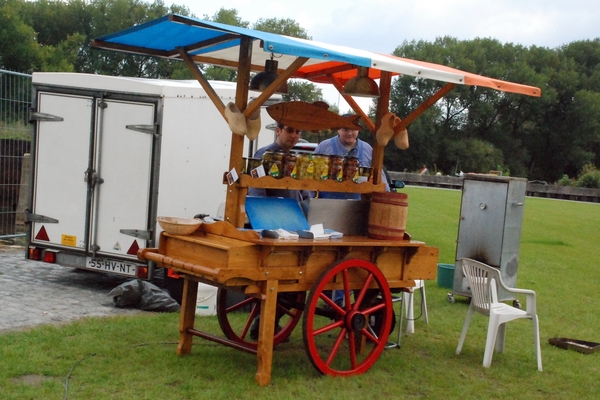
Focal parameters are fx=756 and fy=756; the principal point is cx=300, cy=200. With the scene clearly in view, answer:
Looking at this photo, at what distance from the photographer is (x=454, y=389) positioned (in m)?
5.88

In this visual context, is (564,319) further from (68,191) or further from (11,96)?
(11,96)

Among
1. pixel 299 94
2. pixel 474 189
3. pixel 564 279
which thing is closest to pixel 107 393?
pixel 474 189

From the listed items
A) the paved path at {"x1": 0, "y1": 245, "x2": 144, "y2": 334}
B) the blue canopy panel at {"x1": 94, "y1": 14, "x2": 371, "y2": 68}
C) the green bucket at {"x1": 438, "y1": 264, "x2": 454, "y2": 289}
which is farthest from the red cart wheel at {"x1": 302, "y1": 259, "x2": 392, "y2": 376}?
the green bucket at {"x1": 438, "y1": 264, "x2": 454, "y2": 289}

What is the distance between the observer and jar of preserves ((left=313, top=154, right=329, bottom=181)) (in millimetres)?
→ 6051

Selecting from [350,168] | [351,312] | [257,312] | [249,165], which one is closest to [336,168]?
[350,168]

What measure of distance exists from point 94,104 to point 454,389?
5.30 m

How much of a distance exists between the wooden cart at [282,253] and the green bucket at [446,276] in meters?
3.77

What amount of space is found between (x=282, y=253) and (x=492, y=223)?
452 cm

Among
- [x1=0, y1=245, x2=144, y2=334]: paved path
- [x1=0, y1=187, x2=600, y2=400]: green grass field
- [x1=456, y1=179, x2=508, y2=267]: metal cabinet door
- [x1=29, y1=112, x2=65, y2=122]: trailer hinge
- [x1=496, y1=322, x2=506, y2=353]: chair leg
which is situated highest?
[x1=29, y1=112, x2=65, y2=122]: trailer hinge

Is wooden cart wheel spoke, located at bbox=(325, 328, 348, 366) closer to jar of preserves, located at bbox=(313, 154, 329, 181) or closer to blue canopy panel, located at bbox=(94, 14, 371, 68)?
jar of preserves, located at bbox=(313, 154, 329, 181)

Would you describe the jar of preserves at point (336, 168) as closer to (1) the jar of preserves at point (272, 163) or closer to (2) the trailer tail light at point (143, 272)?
(1) the jar of preserves at point (272, 163)

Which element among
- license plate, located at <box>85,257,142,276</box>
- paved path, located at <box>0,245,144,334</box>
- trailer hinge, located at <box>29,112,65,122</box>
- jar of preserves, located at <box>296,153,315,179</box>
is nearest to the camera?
jar of preserves, located at <box>296,153,315,179</box>

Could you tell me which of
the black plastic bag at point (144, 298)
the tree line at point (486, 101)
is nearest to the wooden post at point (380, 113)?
the black plastic bag at point (144, 298)

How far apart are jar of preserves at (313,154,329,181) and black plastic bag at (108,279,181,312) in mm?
2737
